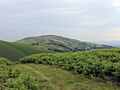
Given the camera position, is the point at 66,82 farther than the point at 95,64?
No

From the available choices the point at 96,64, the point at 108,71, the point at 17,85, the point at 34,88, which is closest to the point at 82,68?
the point at 96,64

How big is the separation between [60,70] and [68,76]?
4.66 meters

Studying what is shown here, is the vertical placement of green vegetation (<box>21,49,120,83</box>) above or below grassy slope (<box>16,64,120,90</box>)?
above

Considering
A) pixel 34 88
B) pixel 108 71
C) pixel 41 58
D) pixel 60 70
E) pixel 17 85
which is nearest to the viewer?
pixel 17 85

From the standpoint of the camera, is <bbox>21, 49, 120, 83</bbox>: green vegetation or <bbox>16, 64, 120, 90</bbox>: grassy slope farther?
<bbox>21, 49, 120, 83</bbox>: green vegetation

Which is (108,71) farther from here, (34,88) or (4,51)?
(4,51)

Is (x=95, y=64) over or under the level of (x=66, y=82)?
over

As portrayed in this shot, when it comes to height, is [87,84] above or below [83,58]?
below

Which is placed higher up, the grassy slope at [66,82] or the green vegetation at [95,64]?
the green vegetation at [95,64]

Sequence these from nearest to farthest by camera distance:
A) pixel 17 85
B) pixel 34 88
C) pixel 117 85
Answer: pixel 17 85
pixel 34 88
pixel 117 85

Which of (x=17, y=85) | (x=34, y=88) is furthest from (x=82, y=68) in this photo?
(x=17, y=85)

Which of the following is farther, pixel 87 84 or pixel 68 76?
pixel 68 76

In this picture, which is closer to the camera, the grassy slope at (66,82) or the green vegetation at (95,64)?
the grassy slope at (66,82)

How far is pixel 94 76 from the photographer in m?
36.8
